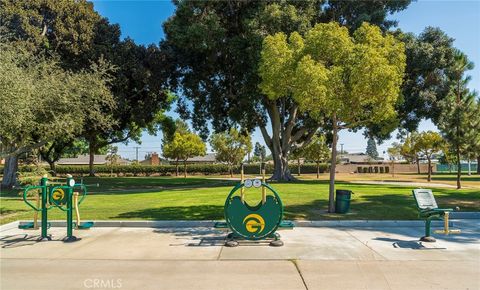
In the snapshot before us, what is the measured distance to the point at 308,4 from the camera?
84.8ft

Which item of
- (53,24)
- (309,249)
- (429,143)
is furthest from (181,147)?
(309,249)

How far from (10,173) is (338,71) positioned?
22.8 m

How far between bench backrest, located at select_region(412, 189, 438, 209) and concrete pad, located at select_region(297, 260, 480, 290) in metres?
2.62

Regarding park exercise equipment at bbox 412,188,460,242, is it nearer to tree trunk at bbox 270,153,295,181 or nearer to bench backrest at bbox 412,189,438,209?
bench backrest at bbox 412,189,438,209

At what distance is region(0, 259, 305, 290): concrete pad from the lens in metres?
5.92

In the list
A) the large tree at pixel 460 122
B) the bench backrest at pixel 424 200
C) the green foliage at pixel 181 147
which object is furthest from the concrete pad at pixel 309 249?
the green foliage at pixel 181 147

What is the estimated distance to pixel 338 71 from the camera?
38.6ft

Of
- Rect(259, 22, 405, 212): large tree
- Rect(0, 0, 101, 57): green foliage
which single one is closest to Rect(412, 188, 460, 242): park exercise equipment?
Rect(259, 22, 405, 212): large tree

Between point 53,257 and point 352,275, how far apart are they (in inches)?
219

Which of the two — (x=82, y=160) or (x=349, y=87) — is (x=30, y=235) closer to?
(x=349, y=87)

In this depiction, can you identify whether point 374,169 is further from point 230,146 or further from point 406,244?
point 406,244

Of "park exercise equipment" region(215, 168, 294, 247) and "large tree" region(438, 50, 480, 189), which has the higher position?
"large tree" region(438, 50, 480, 189)

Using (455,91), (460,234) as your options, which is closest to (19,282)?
(460,234)

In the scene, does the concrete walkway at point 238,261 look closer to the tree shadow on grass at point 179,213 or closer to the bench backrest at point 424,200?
the bench backrest at point 424,200
